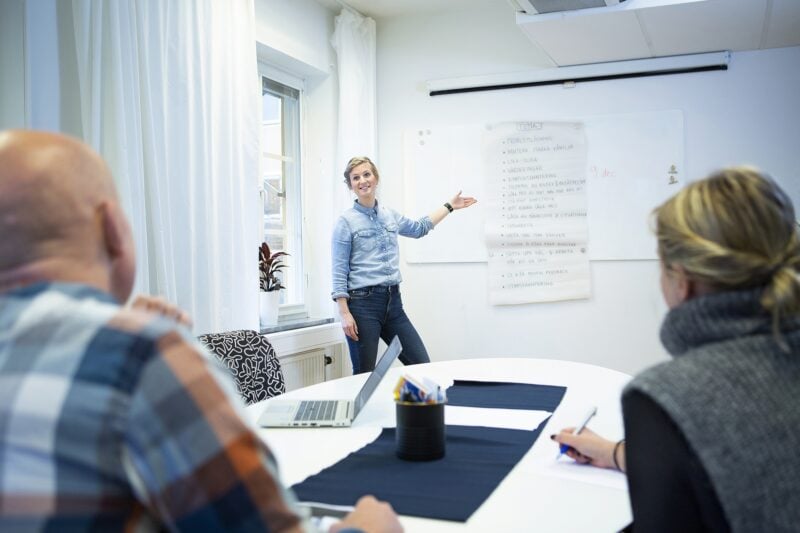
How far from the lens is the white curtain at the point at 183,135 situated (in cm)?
266

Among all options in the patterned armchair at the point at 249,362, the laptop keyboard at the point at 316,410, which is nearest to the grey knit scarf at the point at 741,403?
the laptop keyboard at the point at 316,410

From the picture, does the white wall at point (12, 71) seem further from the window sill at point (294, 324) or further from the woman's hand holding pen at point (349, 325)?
the woman's hand holding pen at point (349, 325)

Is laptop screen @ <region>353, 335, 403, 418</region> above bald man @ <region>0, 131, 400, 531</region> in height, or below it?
below

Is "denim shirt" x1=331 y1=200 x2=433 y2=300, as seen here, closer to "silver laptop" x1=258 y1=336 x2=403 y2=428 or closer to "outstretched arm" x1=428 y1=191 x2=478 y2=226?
"outstretched arm" x1=428 y1=191 x2=478 y2=226

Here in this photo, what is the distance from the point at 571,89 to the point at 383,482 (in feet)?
12.0

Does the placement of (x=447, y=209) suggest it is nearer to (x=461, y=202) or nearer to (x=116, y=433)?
(x=461, y=202)

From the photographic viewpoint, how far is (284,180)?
4.64 metres

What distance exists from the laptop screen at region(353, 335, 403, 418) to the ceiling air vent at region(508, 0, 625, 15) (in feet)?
7.62

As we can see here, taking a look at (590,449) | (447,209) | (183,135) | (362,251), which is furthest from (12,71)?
(447,209)

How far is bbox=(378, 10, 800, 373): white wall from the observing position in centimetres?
420

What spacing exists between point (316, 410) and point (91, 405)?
135 cm

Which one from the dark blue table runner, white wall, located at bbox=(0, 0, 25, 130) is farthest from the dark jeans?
the dark blue table runner

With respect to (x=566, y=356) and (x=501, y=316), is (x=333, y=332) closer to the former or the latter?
(x=501, y=316)

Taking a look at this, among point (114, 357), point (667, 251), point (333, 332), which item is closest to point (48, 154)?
point (114, 357)
